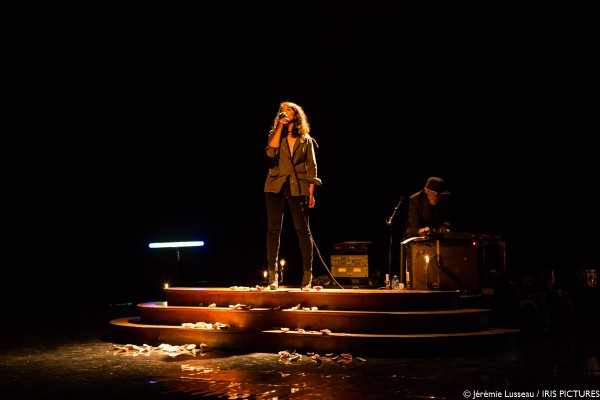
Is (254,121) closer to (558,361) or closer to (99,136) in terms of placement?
(99,136)

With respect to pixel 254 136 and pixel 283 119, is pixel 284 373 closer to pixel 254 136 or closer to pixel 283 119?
pixel 283 119

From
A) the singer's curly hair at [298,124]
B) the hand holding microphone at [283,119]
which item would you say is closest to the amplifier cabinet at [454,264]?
the singer's curly hair at [298,124]

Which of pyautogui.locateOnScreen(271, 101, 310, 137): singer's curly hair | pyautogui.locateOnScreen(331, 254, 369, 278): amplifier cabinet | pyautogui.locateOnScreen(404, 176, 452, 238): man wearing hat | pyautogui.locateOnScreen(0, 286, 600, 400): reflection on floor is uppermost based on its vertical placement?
pyautogui.locateOnScreen(271, 101, 310, 137): singer's curly hair

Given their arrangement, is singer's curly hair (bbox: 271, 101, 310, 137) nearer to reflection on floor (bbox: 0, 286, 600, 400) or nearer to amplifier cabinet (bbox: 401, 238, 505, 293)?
amplifier cabinet (bbox: 401, 238, 505, 293)

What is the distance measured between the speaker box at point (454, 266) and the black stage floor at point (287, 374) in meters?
1.14

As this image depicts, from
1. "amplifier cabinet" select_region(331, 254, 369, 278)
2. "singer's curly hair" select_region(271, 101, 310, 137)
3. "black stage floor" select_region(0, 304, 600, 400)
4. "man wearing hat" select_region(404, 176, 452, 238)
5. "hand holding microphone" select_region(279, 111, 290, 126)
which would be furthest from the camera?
"amplifier cabinet" select_region(331, 254, 369, 278)

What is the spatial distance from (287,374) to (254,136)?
25.5 ft

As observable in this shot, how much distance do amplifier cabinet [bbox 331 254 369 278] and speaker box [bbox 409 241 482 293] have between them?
7.40 ft

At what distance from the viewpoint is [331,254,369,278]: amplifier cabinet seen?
8.91m

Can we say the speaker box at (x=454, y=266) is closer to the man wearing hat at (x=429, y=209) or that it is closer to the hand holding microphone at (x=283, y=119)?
the man wearing hat at (x=429, y=209)

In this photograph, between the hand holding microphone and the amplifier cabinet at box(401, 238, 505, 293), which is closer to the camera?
the hand holding microphone

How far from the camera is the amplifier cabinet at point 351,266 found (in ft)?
29.2

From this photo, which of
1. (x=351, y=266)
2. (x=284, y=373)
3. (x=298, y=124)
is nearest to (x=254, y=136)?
(x=351, y=266)

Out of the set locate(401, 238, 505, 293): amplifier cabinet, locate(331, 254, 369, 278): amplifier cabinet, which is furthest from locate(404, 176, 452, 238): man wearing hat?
locate(331, 254, 369, 278): amplifier cabinet
